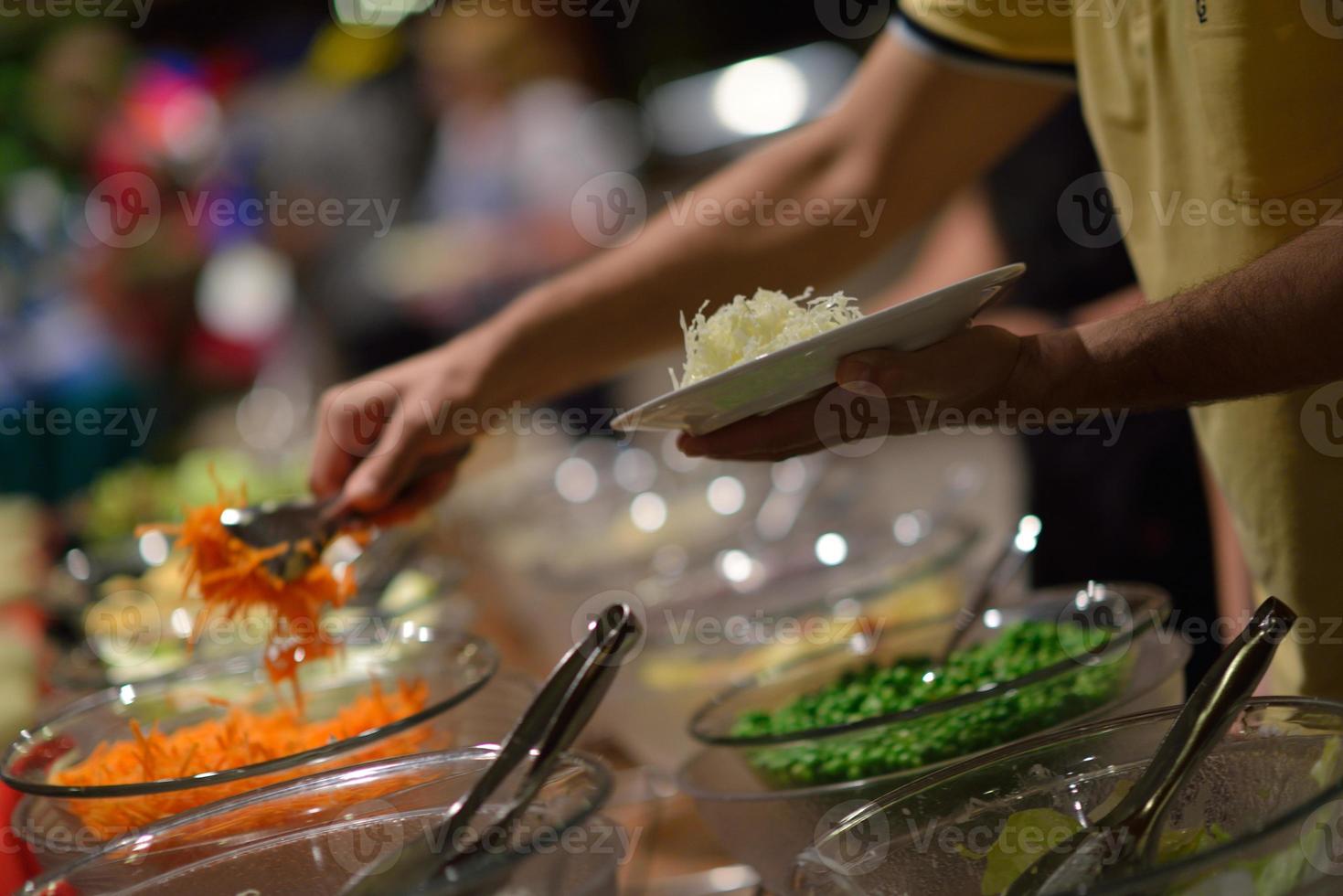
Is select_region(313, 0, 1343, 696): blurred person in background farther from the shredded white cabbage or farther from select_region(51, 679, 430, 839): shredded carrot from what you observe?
select_region(51, 679, 430, 839): shredded carrot

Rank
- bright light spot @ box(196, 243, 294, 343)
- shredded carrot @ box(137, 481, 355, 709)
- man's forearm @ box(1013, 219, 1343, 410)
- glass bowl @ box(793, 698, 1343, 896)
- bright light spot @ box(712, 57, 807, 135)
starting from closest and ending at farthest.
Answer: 1. glass bowl @ box(793, 698, 1343, 896)
2. man's forearm @ box(1013, 219, 1343, 410)
3. shredded carrot @ box(137, 481, 355, 709)
4. bright light spot @ box(712, 57, 807, 135)
5. bright light spot @ box(196, 243, 294, 343)

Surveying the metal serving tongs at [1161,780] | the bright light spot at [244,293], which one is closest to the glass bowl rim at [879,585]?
the metal serving tongs at [1161,780]

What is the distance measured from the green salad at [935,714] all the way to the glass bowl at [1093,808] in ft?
0.28

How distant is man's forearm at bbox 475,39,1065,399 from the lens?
3.94 feet

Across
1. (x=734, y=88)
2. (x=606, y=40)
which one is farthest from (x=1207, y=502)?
(x=606, y=40)

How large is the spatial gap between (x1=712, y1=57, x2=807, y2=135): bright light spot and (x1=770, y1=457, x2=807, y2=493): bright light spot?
179 centimetres

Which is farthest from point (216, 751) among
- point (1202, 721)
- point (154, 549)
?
point (154, 549)

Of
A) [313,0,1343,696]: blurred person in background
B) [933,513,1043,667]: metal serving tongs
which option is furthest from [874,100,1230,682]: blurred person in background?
[933,513,1043,667]: metal serving tongs

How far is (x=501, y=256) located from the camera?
425cm

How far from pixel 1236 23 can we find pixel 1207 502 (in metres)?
0.94

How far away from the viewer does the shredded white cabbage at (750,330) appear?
0.78 meters

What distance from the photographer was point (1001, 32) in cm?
113

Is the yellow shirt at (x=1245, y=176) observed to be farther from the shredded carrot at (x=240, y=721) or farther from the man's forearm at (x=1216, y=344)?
the shredded carrot at (x=240, y=721)

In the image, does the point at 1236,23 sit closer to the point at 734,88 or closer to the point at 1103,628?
the point at 1103,628
